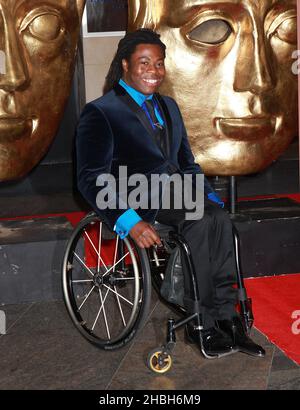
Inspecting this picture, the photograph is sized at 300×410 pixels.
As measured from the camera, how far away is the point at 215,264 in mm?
2824

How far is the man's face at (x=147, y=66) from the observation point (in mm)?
2863

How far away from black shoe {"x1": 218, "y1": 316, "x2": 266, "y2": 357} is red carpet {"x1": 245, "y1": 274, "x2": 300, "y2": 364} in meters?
0.17

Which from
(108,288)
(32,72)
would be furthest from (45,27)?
(108,288)

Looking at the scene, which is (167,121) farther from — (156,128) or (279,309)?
(279,309)

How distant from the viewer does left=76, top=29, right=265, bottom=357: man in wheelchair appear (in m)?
2.73

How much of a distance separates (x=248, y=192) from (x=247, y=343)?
275cm

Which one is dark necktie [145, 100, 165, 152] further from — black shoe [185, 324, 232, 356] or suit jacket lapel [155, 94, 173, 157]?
black shoe [185, 324, 232, 356]

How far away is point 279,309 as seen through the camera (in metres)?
3.36

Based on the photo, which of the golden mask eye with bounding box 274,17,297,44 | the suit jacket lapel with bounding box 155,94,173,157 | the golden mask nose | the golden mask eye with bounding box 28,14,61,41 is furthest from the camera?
the golden mask eye with bounding box 274,17,297,44

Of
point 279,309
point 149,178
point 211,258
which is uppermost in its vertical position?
point 149,178

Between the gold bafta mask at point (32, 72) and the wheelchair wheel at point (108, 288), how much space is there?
1.76 ft

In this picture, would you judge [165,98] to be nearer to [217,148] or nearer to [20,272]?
[217,148]

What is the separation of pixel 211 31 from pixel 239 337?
1.60 metres

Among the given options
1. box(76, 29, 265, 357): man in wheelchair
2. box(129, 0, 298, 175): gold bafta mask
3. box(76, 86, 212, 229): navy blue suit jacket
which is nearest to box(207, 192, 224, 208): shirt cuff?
box(76, 29, 265, 357): man in wheelchair
